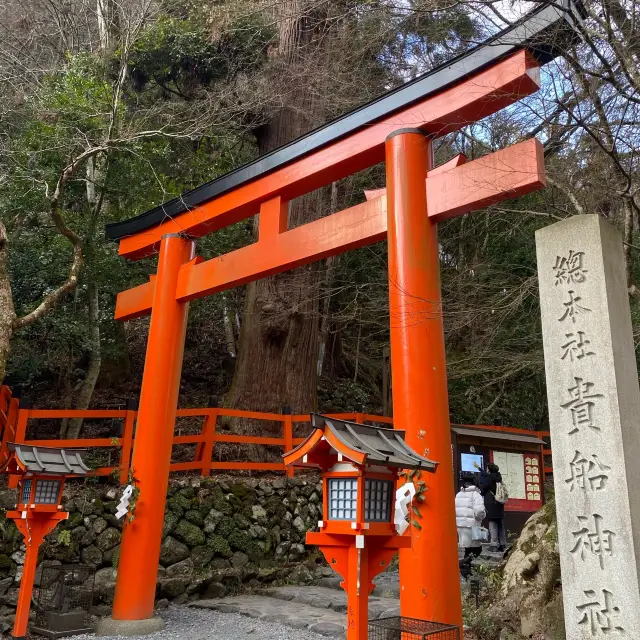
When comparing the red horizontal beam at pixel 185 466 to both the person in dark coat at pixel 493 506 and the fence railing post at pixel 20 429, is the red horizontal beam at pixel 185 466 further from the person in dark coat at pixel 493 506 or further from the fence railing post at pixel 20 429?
the person in dark coat at pixel 493 506

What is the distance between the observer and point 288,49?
422 inches

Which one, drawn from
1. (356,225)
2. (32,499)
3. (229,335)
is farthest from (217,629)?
(229,335)

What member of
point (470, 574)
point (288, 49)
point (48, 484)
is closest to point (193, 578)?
point (48, 484)

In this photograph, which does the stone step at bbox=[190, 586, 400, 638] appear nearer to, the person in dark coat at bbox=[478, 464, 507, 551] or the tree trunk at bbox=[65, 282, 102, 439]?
the person in dark coat at bbox=[478, 464, 507, 551]

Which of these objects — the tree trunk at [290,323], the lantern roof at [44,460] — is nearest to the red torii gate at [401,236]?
the lantern roof at [44,460]

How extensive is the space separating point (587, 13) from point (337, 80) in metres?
5.46

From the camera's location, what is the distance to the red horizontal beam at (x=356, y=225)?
4277 millimetres

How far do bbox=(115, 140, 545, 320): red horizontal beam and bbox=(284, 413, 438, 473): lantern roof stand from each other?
6.79 ft

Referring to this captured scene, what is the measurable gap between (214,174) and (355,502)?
9104 millimetres

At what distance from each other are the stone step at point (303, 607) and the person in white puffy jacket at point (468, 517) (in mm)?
1112

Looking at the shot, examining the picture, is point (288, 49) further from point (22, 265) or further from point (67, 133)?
point (22, 265)

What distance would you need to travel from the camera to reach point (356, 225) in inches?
202

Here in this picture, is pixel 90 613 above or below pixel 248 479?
below

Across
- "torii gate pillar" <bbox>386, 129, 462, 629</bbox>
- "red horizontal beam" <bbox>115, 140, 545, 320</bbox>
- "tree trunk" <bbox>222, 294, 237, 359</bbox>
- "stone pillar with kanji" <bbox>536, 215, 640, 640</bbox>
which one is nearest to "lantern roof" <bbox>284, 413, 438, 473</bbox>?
"torii gate pillar" <bbox>386, 129, 462, 629</bbox>
